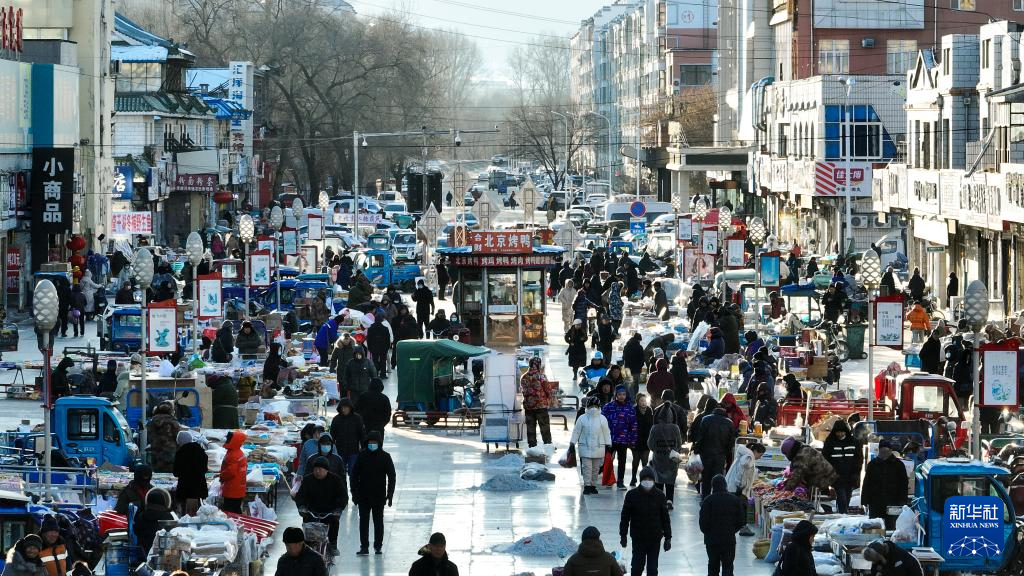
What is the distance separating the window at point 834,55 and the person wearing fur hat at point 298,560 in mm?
68379

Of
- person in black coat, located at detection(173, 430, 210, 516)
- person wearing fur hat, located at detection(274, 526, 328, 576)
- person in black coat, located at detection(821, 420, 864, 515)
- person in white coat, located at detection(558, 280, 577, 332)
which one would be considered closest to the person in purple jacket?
person in black coat, located at detection(821, 420, 864, 515)

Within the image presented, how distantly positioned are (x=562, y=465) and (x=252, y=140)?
2927 inches

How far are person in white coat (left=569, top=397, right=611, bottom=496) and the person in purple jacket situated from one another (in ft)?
0.32

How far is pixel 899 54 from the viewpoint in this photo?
79.3 metres

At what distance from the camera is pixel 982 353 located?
68.7 feet

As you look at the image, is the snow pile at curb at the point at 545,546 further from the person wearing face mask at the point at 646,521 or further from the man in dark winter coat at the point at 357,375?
the man in dark winter coat at the point at 357,375

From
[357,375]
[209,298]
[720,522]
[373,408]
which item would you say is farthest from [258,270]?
[720,522]

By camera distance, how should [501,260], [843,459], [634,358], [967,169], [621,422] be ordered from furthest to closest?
1. [967,169]
2. [501,260]
3. [634,358]
4. [621,422]
5. [843,459]

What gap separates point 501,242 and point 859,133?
3416cm

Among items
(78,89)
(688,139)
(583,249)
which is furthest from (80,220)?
(688,139)

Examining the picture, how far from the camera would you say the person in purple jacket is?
21.9m

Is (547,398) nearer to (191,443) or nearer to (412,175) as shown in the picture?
(191,443)

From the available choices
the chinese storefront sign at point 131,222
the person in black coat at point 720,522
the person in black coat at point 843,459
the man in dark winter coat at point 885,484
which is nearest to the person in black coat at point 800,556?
the person in black coat at point 720,522

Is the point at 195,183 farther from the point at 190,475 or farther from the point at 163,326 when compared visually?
the point at 190,475
